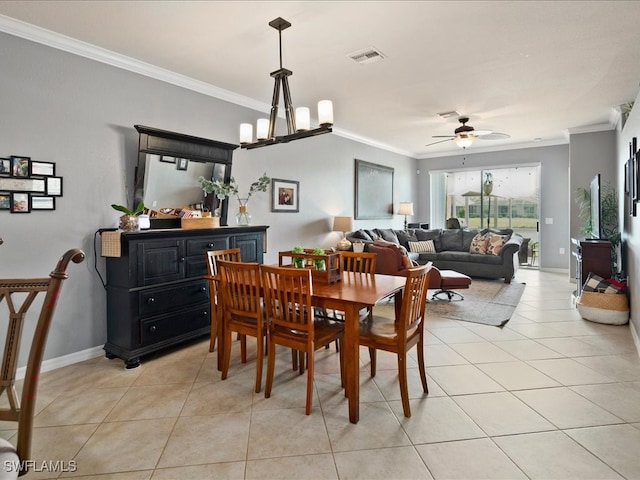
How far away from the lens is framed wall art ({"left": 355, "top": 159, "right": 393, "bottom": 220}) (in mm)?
6918

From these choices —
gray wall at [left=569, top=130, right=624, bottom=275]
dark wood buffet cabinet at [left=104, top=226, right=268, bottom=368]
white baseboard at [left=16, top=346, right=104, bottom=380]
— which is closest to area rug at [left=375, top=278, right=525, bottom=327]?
gray wall at [left=569, top=130, right=624, bottom=275]

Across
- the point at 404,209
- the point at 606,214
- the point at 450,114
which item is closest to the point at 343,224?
the point at 450,114

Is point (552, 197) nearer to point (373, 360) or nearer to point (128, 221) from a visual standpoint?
point (373, 360)

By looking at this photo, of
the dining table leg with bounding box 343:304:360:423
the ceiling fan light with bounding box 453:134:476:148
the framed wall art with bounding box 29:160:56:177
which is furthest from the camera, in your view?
the ceiling fan light with bounding box 453:134:476:148

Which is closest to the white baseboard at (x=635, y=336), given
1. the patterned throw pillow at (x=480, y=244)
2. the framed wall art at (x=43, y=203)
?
the patterned throw pillow at (x=480, y=244)

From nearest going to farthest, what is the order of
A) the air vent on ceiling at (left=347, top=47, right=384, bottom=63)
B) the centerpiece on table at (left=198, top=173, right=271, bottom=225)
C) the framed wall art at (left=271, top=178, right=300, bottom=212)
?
the air vent on ceiling at (left=347, top=47, right=384, bottom=63)
the centerpiece on table at (left=198, top=173, right=271, bottom=225)
the framed wall art at (left=271, top=178, right=300, bottom=212)

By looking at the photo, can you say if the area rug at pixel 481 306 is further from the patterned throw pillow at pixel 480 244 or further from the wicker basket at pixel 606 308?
the patterned throw pillow at pixel 480 244

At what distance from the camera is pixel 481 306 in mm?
4887

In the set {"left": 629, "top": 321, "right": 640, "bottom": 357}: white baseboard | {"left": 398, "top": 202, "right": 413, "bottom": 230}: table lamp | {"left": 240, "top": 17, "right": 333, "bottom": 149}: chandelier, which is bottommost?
{"left": 629, "top": 321, "right": 640, "bottom": 357}: white baseboard

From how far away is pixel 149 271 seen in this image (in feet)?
10.3

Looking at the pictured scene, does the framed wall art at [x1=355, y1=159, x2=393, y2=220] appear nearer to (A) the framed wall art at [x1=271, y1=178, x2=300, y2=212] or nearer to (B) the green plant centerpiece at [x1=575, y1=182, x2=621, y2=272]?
(A) the framed wall art at [x1=271, y1=178, x2=300, y2=212]

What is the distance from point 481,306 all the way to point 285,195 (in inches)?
120

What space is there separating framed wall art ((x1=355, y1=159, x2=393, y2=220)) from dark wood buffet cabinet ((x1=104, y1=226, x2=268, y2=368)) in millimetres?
3757

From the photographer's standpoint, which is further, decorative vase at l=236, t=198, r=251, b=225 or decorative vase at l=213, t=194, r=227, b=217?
decorative vase at l=236, t=198, r=251, b=225
